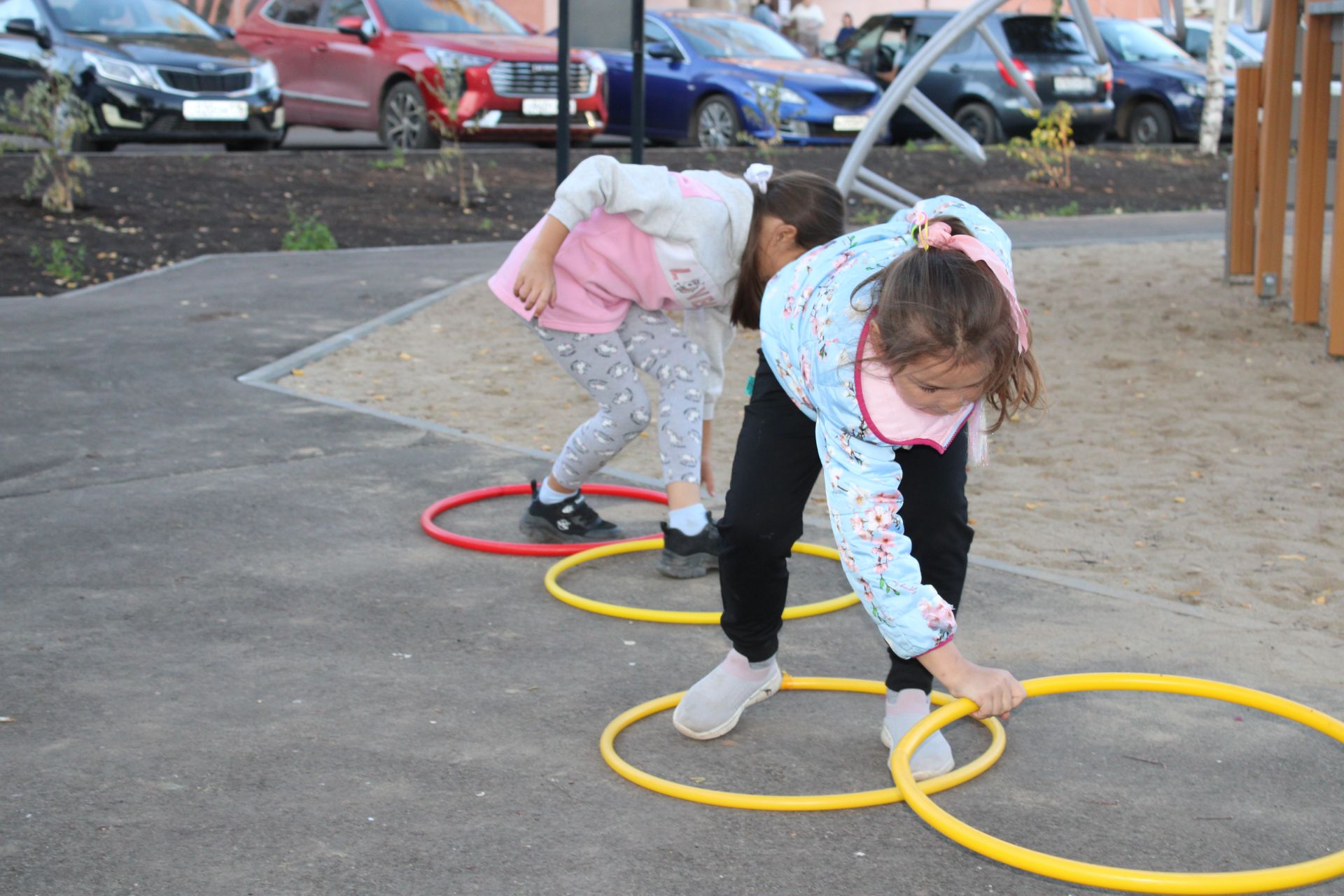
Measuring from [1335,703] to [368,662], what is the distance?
249 cm

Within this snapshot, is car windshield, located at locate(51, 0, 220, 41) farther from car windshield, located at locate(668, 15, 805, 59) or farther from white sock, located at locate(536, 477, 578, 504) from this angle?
white sock, located at locate(536, 477, 578, 504)

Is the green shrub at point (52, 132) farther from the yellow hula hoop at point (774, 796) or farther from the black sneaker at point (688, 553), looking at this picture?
the yellow hula hoop at point (774, 796)

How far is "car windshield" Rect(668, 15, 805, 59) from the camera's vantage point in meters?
17.1

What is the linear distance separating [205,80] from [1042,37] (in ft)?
34.8

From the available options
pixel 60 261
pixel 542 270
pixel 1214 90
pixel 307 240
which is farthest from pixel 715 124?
pixel 542 270

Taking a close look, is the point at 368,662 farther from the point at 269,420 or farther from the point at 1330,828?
the point at 269,420

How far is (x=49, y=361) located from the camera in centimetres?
762

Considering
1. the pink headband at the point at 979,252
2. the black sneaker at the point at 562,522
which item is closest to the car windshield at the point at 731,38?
the black sneaker at the point at 562,522

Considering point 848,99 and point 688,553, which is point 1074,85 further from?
point 688,553

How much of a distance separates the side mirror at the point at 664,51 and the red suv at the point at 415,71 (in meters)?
1.01

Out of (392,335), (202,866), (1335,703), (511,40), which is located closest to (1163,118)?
(511,40)

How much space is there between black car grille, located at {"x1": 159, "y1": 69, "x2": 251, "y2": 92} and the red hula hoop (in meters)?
9.59

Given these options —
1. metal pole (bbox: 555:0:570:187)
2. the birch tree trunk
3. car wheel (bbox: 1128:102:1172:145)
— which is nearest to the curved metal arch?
metal pole (bbox: 555:0:570:187)

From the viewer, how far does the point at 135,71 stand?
13594 mm
